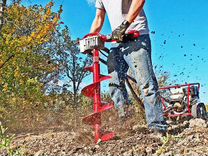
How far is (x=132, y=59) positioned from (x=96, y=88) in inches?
20.4

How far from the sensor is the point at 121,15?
4.87m

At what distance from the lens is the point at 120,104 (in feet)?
16.2

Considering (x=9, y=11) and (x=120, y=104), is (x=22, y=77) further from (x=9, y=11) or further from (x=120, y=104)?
(x=120, y=104)

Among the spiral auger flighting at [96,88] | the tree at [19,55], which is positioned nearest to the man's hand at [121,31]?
the spiral auger flighting at [96,88]

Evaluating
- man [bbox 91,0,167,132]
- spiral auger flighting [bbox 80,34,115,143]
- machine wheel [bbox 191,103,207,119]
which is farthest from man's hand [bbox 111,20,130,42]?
machine wheel [bbox 191,103,207,119]

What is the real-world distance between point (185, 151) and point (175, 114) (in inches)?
255

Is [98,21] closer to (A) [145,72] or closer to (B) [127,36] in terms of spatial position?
(B) [127,36]

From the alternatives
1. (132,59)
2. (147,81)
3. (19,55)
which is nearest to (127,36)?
(132,59)

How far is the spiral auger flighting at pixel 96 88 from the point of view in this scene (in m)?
4.66

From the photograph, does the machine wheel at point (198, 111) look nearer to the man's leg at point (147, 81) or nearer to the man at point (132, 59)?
the man at point (132, 59)

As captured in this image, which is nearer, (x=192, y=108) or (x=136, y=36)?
(x=136, y=36)

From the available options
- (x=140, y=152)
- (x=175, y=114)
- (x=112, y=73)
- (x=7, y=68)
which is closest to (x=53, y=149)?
(x=140, y=152)

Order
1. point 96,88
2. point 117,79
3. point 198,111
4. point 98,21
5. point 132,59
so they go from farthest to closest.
Result: point 198,111
point 98,21
point 117,79
point 96,88
point 132,59

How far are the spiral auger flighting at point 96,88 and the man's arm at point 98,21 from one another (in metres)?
0.56
